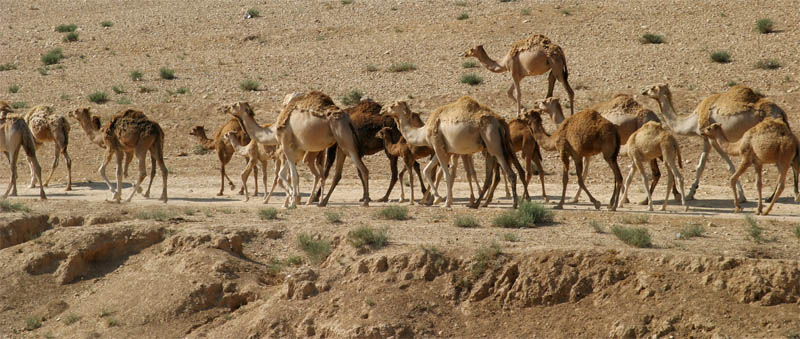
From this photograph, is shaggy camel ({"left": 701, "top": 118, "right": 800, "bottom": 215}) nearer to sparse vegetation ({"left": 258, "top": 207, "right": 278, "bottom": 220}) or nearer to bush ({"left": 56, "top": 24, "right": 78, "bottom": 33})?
sparse vegetation ({"left": 258, "top": 207, "right": 278, "bottom": 220})

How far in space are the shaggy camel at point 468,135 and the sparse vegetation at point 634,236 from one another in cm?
315

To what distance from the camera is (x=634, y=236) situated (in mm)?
13289

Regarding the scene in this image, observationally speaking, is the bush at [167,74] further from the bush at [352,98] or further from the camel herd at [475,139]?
the camel herd at [475,139]

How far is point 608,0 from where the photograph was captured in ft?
137

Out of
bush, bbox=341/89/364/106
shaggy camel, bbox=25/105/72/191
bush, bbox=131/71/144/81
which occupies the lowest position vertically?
shaggy camel, bbox=25/105/72/191

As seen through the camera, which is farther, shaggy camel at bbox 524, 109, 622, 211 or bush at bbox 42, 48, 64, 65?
bush at bbox 42, 48, 64, 65

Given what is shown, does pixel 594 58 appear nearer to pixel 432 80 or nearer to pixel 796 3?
pixel 432 80

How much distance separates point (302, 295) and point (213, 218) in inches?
147

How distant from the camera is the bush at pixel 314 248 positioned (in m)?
13.8

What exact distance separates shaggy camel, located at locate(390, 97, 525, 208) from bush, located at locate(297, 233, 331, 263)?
12.2 ft

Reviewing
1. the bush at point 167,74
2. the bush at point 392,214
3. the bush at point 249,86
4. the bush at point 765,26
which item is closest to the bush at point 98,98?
the bush at point 167,74

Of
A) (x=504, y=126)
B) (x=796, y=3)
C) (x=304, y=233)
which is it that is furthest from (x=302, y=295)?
(x=796, y=3)

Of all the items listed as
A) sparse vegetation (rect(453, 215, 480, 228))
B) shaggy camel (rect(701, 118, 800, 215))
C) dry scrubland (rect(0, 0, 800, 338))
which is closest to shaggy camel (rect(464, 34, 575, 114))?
dry scrubland (rect(0, 0, 800, 338))

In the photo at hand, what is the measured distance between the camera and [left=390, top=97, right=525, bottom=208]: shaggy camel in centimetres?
1675
